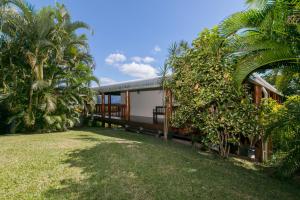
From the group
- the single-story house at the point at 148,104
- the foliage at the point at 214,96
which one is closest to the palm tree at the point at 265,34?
the foliage at the point at 214,96

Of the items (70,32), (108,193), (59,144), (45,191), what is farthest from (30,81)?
(108,193)

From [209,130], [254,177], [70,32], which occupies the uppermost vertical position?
[70,32]

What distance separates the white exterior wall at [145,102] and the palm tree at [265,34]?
9557 millimetres

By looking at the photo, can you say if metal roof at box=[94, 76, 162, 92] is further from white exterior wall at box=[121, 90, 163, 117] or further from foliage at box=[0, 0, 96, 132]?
foliage at box=[0, 0, 96, 132]

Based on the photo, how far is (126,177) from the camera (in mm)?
4516

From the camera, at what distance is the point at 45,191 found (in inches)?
152

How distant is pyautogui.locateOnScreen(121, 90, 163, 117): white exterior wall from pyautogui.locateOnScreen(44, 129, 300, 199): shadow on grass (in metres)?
8.73

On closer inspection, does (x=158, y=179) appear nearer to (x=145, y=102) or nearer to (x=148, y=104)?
(x=148, y=104)

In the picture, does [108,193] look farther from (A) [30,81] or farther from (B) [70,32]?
(B) [70,32]

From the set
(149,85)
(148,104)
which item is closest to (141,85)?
(149,85)

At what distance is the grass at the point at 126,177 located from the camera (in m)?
3.88

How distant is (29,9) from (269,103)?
11.5 m

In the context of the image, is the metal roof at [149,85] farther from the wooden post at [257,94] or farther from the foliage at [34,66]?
the foliage at [34,66]

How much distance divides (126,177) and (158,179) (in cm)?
69
